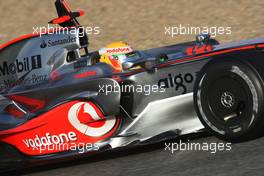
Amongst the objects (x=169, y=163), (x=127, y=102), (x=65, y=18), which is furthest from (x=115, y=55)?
(x=169, y=163)

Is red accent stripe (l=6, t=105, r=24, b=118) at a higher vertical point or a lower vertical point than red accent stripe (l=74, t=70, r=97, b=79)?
lower

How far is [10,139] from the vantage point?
6.45 metres

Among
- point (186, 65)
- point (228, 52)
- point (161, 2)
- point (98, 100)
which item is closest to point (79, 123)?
point (98, 100)

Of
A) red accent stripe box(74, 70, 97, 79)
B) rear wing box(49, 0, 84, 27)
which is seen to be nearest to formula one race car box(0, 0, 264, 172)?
red accent stripe box(74, 70, 97, 79)

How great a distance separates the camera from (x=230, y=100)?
5.37m

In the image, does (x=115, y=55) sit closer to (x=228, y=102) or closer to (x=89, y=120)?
(x=89, y=120)

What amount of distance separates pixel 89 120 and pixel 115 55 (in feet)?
3.09

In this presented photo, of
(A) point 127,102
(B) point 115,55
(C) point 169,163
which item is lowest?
(C) point 169,163

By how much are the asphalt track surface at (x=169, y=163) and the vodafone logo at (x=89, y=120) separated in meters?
0.28

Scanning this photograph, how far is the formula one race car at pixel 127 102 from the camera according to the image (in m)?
5.37

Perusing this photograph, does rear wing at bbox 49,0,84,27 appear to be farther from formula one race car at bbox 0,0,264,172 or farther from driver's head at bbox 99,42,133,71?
driver's head at bbox 99,42,133,71

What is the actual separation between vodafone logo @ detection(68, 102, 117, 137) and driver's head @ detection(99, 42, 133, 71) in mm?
678

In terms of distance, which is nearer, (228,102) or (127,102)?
(228,102)

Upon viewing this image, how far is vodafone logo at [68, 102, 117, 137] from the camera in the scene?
20.1 feet
